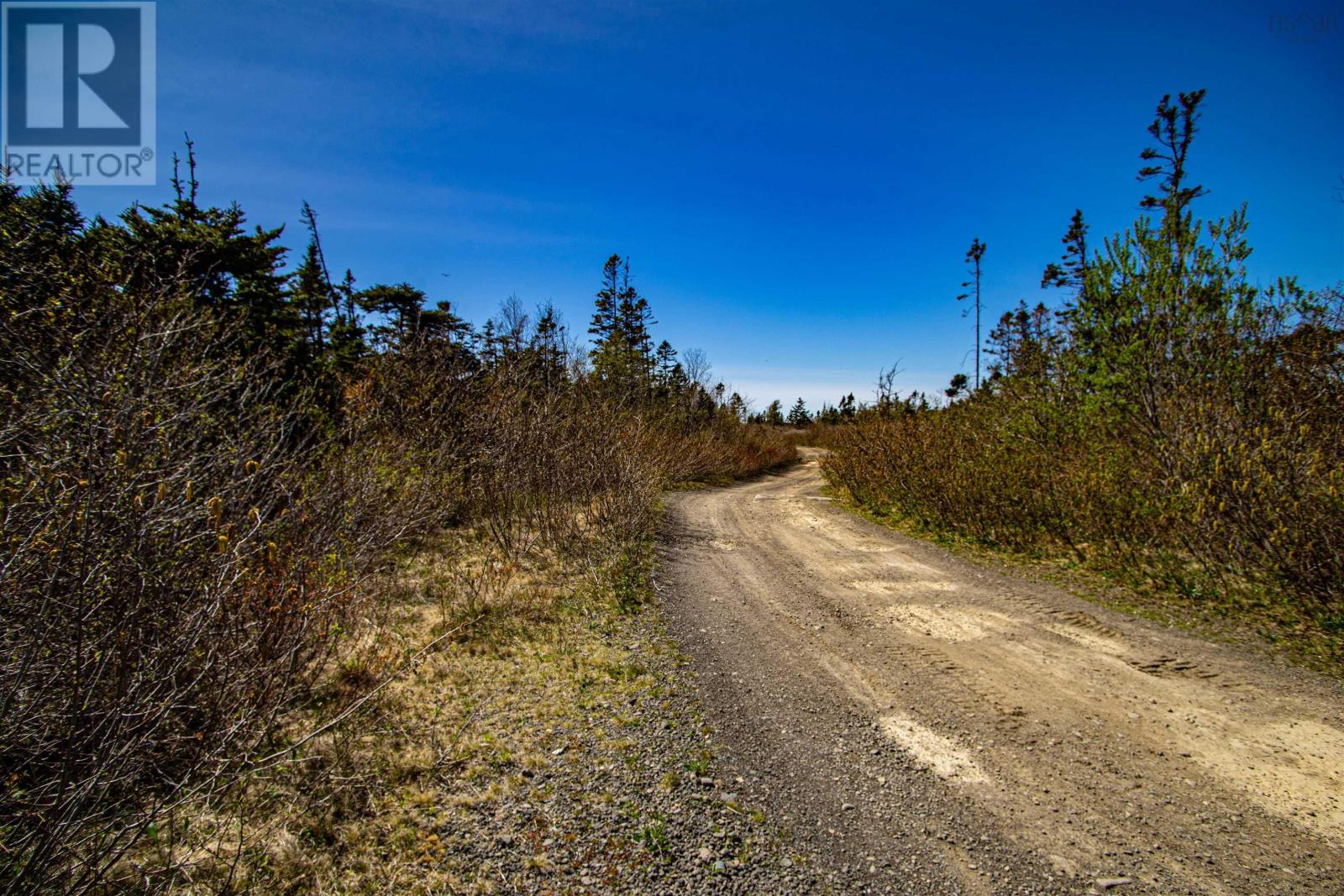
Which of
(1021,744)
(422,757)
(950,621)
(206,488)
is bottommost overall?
(422,757)

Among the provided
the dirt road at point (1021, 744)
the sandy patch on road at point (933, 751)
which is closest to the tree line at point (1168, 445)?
the dirt road at point (1021, 744)

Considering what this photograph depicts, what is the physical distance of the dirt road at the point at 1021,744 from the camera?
252 centimetres

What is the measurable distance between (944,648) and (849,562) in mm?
3193

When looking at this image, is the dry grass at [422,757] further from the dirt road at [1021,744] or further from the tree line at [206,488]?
the dirt road at [1021,744]

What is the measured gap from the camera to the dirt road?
252 centimetres

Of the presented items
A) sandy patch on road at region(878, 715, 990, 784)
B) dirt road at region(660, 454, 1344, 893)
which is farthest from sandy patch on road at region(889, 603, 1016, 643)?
sandy patch on road at region(878, 715, 990, 784)

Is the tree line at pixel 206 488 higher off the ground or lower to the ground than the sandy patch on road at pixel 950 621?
higher

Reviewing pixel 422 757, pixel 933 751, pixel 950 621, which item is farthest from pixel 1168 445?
pixel 422 757

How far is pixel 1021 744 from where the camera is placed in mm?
3432

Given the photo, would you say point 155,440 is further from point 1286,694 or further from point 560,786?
point 1286,694

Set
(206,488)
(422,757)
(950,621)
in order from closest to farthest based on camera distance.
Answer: (422,757)
(206,488)
(950,621)

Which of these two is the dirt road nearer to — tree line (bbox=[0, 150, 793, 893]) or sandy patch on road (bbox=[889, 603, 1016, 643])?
sandy patch on road (bbox=[889, 603, 1016, 643])

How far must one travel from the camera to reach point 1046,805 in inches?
113

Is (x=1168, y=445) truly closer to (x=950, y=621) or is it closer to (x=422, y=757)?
(x=950, y=621)
